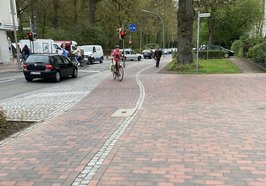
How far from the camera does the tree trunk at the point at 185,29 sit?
21516 mm

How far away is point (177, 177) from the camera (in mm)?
4277

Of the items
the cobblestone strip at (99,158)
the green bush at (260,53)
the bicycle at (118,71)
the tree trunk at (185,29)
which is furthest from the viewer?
the tree trunk at (185,29)

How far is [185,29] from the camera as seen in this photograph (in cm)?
2178

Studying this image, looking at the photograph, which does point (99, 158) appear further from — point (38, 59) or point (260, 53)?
point (260, 53)

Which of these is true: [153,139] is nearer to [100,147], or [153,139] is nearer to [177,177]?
[100,147]

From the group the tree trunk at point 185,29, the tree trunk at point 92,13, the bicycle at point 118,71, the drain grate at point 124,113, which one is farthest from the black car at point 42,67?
the tree trunk at point 92,13

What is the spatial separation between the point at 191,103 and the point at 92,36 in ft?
141

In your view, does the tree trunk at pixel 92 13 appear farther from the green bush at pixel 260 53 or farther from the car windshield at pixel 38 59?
the car windshield at pixel 38 59

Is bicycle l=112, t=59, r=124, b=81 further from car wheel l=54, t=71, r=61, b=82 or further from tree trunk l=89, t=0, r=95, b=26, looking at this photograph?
tree trunk l=89, t=0, r=95, b=26

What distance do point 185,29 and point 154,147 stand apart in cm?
1719

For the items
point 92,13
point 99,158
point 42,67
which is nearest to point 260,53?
point 42,67

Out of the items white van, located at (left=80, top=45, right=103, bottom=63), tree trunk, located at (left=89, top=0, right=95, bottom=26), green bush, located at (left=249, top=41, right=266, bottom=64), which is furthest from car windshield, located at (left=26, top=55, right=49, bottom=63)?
tree trunk, located at (left=89, top=0, right=95, bottom=26)

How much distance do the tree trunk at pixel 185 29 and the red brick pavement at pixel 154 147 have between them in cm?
1261

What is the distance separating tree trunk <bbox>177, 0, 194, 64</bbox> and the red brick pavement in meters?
12.6
